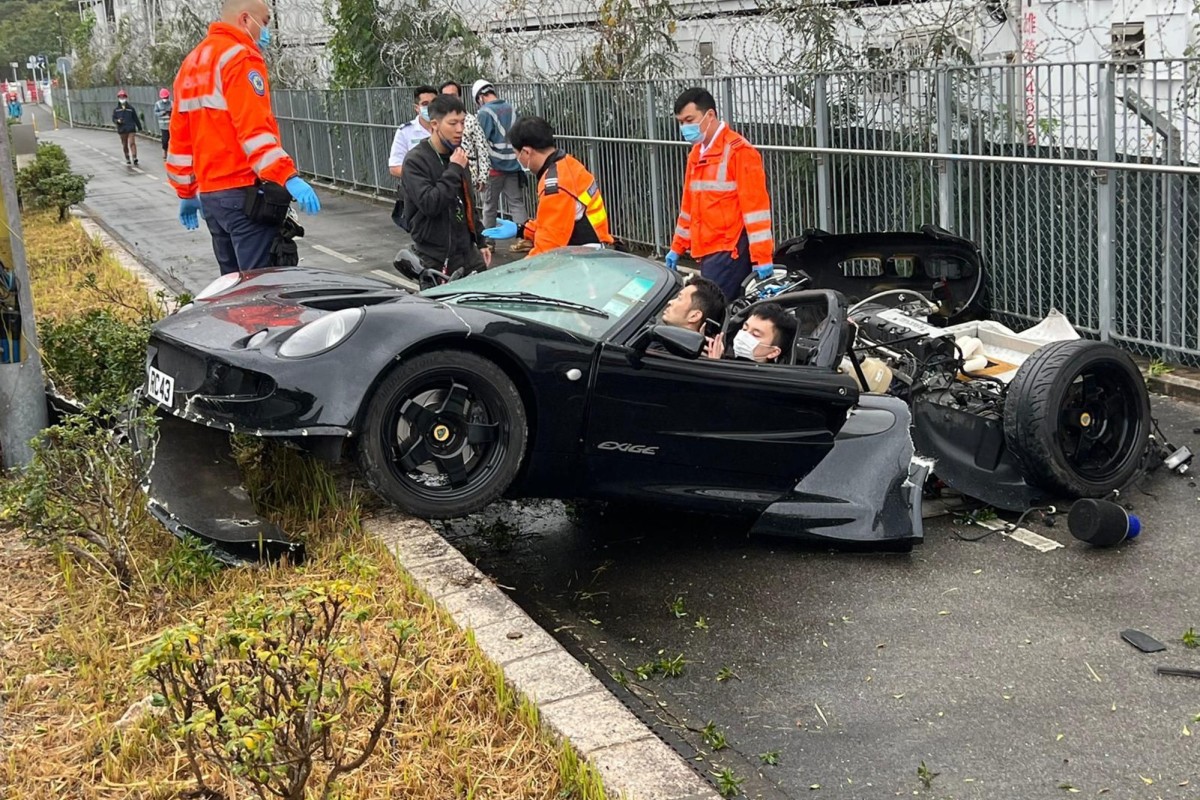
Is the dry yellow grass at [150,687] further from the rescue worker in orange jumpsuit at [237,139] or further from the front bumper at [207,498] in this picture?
the rescue worker in orange jumpsuit at [237,139]

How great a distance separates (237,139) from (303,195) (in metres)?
0.58

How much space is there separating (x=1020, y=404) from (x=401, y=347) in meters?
2.70

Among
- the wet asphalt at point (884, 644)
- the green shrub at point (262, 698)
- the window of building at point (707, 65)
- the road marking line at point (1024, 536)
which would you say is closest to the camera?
the green shrub at point (262, 698)

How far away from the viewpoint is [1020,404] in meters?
5.88

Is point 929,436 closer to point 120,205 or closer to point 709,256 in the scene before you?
point 709,256

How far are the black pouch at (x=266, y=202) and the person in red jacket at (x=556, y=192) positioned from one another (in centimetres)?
155

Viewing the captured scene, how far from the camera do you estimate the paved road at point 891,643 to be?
3.93m

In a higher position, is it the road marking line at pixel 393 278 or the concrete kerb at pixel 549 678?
the road marking line at pixel 393 278

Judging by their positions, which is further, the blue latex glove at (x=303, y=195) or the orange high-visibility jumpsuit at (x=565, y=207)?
the orange high-visibility jumpsuit at (x=565, y=207)

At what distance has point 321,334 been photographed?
17.0 ft

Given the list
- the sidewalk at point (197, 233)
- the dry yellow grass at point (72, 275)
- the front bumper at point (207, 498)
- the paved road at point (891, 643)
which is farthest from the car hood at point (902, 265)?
the sidewalk at point (197, 233)

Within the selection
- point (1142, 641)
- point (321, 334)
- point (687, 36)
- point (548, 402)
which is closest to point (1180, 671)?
point (1142, 641)

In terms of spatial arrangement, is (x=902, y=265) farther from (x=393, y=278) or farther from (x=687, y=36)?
(x=687, y=36)

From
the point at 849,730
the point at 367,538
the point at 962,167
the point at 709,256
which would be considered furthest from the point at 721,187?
the point at 849,730
